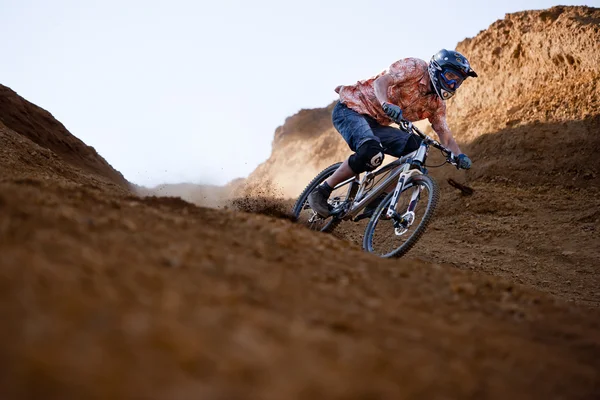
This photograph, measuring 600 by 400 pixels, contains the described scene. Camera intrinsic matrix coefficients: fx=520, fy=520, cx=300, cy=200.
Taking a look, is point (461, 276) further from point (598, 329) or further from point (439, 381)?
point (439, 381)

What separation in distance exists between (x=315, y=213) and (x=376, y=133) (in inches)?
47.2

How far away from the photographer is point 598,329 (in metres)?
2.76

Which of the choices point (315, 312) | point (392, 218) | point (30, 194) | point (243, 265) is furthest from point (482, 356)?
point (392, 218)

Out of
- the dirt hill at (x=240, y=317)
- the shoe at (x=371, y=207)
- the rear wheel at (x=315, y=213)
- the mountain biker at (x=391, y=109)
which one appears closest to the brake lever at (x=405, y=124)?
the mountain biker at (x=391, y=109)

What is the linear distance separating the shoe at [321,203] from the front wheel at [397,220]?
638 mm

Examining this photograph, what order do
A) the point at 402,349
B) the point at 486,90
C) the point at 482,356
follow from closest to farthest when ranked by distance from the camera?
the point at 402,349, the point at 482,356, the point at 486,90

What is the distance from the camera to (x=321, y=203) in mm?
5785

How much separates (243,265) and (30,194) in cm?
147

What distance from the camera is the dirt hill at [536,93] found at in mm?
12477

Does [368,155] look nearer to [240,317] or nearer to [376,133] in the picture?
[376,133]

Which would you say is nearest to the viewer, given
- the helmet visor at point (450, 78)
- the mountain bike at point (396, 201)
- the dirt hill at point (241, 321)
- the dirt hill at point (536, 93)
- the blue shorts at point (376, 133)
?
the dirt hill at point (241, 321)

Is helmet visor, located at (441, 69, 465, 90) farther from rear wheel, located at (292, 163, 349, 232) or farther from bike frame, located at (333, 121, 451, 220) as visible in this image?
rear wheel, located at (292, 163, 349, 232)

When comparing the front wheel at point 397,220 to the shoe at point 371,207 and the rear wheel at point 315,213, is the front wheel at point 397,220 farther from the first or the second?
the rear wheel at point 315,213

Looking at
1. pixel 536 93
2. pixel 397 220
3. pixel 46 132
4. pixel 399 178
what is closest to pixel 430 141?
pixel 399 178
